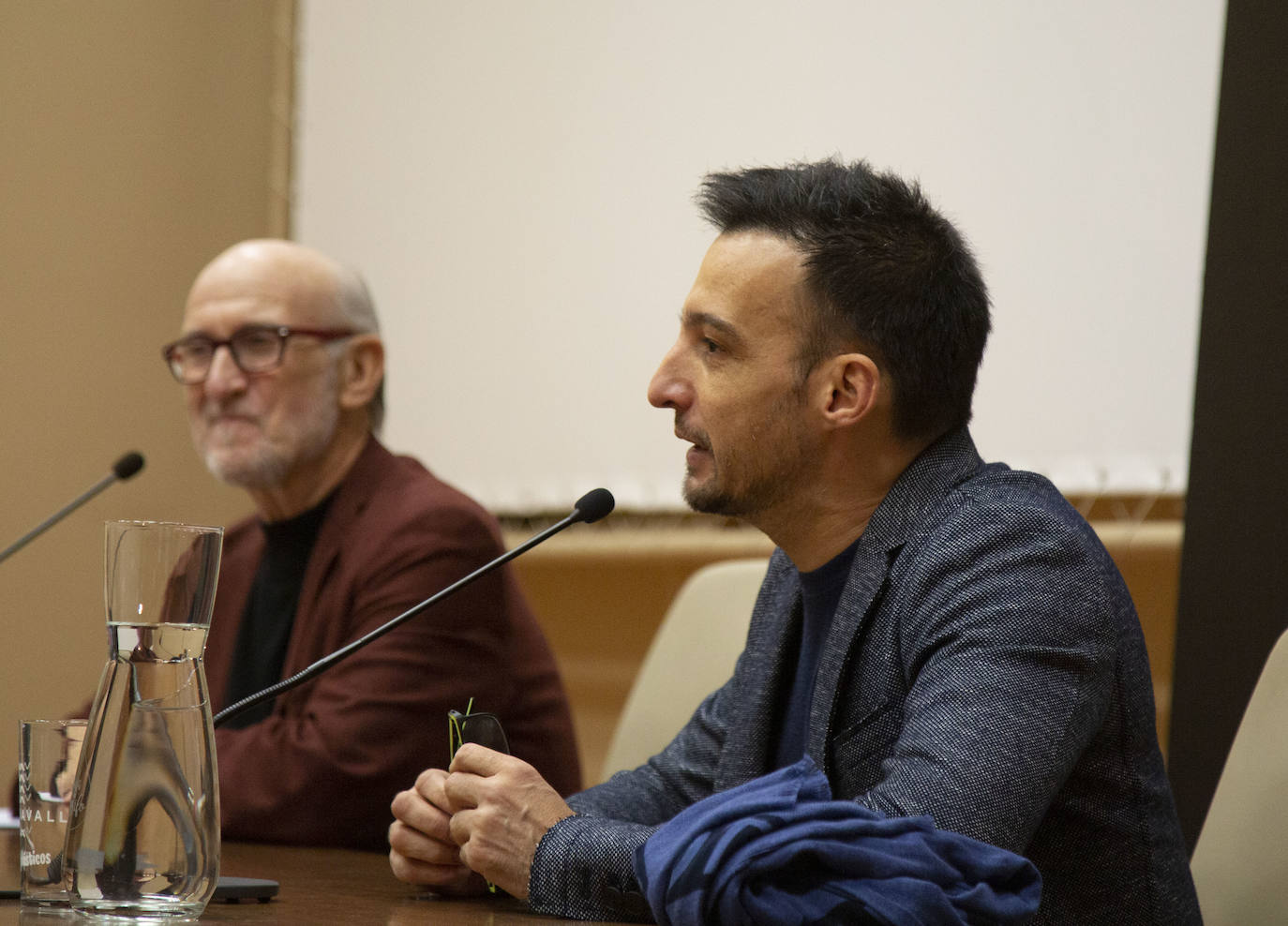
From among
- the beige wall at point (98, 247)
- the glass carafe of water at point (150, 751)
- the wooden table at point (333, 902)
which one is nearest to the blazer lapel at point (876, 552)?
the wooden table at point (333, 902)

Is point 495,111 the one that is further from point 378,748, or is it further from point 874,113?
point 378,748

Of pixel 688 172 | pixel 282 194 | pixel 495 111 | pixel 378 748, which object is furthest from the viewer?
pixel 282 194

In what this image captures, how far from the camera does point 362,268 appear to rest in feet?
11.4

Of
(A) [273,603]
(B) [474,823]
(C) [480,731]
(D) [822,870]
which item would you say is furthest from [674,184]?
(D) [822,870]

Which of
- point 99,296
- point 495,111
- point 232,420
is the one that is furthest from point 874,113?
point 99,296

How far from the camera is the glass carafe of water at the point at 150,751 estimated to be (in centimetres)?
93

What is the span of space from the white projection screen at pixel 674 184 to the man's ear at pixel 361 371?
687 mm

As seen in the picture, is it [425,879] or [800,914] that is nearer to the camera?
[800,914]

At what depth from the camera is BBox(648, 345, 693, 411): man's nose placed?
149 centimetres

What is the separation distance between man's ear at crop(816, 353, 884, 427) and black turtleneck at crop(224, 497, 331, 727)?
1.24m

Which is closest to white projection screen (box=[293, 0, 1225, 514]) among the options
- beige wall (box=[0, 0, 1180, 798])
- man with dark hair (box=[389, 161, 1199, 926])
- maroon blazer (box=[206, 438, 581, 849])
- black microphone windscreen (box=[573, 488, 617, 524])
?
beige wall (box=[0, 0, 1180, 798])

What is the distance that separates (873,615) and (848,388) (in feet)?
0.81

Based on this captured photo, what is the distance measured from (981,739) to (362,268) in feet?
8.74

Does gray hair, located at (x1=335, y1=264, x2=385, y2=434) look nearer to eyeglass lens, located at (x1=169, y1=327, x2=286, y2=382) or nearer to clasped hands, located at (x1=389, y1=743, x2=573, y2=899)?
eyeglass lens, located at (x1=169, y1=327, x2=286, y2=382)
